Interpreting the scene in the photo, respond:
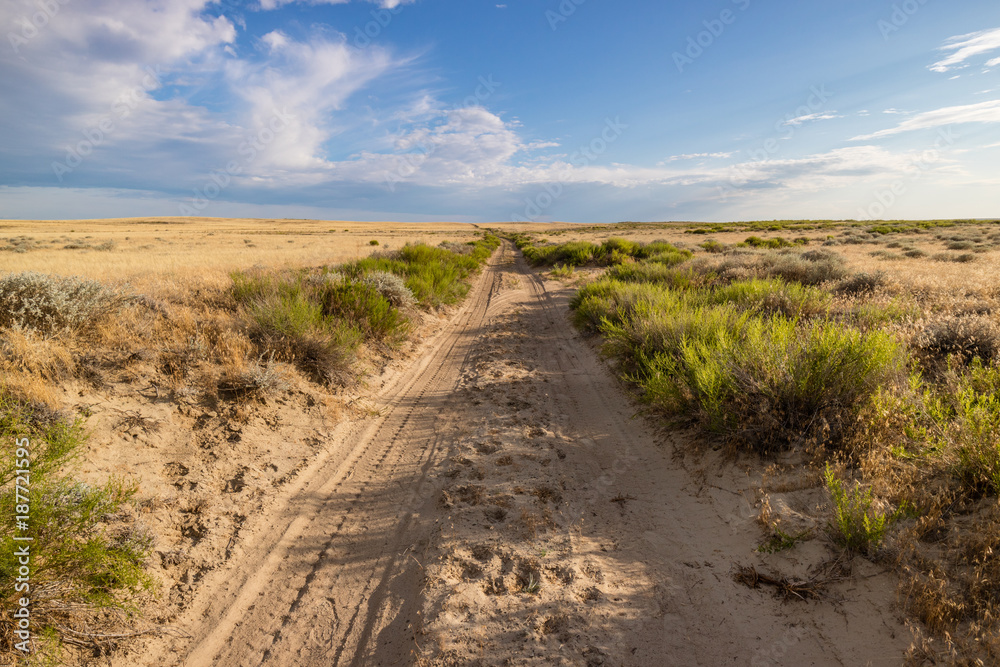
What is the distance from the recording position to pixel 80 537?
8.95ft

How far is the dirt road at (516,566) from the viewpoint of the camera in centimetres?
241

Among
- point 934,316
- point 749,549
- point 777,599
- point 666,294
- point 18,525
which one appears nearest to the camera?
point 18,525

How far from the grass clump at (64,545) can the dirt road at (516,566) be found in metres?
0.43

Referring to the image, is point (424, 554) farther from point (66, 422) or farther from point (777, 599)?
point (66, 422)

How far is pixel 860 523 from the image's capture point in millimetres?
2650

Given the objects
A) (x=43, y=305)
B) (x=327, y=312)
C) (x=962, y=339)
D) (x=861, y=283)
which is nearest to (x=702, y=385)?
(x=962, y=339)

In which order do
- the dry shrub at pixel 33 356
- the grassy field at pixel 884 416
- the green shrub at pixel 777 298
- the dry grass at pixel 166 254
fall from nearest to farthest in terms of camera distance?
the grassy field at pixel 884 416 < the dry shrub at pixel 33 356 < the green shrub at pixel 777 298 < the dry grass at pixel 166 254

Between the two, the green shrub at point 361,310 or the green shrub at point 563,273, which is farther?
the green shrub at point 563,273

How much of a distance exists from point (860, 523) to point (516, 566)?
7.33 ft

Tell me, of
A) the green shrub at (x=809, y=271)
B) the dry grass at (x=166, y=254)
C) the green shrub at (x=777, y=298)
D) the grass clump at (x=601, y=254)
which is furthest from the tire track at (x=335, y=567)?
the grass clump at (x=601, y=254)

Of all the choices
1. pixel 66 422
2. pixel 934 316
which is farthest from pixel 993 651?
pixel 66 422

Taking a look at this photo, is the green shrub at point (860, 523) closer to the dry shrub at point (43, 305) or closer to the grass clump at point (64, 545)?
the grass clump at point (64, 545)

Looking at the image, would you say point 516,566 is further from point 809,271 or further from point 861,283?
point 809,271

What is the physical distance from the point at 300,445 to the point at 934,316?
26.6 ft
